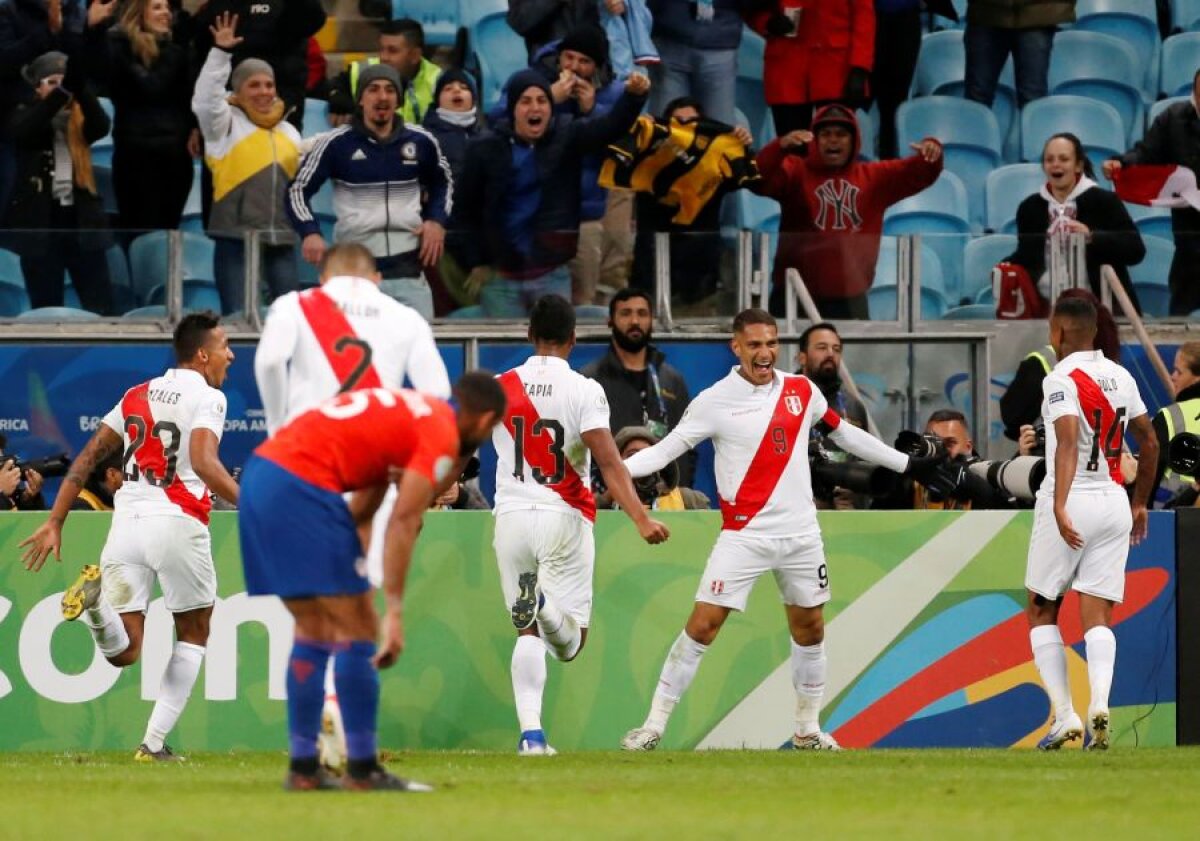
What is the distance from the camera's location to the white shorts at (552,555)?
11.8 meters

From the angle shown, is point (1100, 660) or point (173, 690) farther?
point (1100, 660)

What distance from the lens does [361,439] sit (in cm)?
763

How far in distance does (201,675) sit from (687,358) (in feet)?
15.0

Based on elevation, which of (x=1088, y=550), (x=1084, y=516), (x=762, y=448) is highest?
(x=762, y=448)

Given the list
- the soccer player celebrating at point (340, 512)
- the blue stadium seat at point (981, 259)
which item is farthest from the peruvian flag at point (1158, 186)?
the soccer player celebrating at point (340, 512)

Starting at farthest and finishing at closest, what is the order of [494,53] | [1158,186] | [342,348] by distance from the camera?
[494,53]
[1158,186]
[342,348]

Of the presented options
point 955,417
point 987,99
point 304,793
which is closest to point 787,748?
point 955,417

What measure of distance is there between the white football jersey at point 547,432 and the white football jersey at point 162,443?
1659mm

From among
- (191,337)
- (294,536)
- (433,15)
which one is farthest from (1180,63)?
(294,536)

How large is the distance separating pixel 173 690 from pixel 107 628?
1.86 feet

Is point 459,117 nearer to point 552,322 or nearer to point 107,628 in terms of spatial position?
point 552,322

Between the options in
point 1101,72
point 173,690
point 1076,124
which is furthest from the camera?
point 1101,72

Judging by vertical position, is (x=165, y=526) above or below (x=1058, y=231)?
below

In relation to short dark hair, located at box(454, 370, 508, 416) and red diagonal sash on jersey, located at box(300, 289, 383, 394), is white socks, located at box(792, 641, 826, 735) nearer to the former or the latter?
red diagonal sash on jersey, located at box(300, 289, 383, 394)
